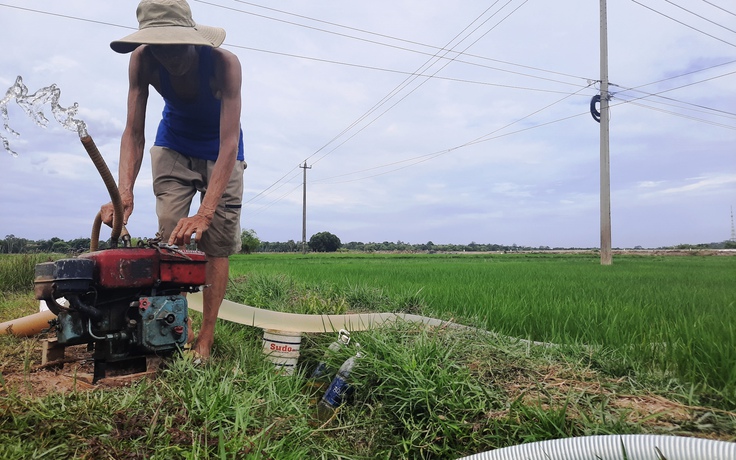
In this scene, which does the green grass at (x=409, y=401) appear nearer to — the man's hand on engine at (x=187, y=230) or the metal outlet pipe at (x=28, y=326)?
the metal outlet pipe at (x=28, y=326)

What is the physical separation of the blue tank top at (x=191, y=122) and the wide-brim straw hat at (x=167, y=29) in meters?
0.18

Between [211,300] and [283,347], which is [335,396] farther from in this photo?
[211,300]

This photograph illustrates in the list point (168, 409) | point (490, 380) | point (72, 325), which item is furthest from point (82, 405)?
point (490, 380)

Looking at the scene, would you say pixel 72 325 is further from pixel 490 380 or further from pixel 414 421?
pixel 490 380

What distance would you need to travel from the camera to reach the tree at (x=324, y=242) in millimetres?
41150

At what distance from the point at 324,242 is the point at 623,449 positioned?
40306 mm

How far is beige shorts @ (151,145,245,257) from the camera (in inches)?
98.8

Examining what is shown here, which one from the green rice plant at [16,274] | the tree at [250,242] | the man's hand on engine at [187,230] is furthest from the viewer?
the tree at [250,242]

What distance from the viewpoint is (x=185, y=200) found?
8.41 ft

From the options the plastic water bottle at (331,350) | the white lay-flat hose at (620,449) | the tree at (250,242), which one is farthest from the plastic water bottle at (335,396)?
the tree at (250,242)

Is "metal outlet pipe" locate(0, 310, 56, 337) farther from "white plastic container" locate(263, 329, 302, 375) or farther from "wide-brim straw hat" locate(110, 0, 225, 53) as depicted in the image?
"wide-brim straw hat" locate(110, 0, 225, 53)

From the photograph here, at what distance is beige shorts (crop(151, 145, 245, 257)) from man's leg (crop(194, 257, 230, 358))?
0.06 meters

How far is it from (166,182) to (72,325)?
0.96m

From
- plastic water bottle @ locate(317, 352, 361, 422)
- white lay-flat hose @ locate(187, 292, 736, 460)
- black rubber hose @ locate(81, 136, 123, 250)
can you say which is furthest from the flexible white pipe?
black rubber hose @ locate(81, 136, 123, 250)
